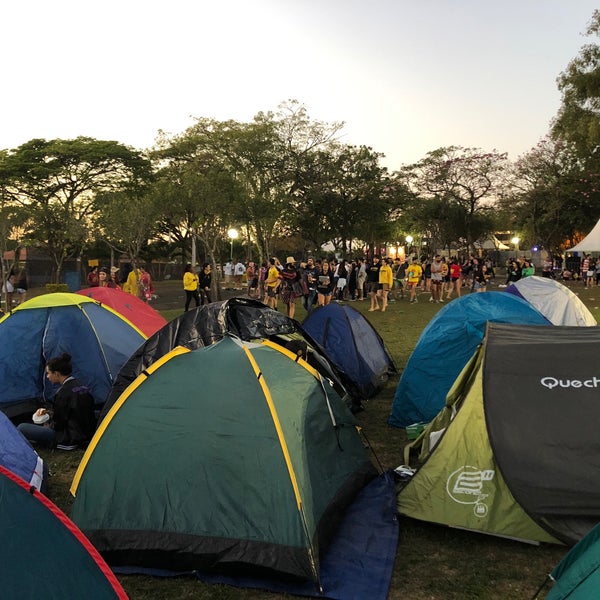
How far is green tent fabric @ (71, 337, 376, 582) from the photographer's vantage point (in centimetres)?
406

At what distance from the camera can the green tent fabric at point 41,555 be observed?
282 centimetres

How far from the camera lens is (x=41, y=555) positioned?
9.64 ft

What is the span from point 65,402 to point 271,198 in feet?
103

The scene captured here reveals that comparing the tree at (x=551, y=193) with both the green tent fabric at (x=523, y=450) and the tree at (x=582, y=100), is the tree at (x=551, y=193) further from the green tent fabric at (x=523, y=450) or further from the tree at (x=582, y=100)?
the green tent fabric at (x=523, y=450)

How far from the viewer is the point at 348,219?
4116 centimetres

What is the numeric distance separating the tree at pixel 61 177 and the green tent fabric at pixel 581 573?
102 feet

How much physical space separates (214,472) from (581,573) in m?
2.35

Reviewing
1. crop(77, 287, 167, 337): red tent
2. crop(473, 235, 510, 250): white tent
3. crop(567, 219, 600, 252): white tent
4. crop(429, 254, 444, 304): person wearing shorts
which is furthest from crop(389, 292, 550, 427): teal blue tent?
crop(473, 235, 510, 250): white tent

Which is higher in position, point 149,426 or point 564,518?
point 149,426

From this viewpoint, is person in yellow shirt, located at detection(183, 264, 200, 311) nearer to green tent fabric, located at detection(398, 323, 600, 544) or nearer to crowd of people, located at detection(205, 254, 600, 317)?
crowd of people, located at detection(205, 254, 600, 317)

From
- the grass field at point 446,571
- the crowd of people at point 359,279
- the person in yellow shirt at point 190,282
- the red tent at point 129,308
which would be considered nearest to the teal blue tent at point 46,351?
the red tent at point 129,308

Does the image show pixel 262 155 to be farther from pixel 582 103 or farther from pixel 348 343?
pixel 348 343

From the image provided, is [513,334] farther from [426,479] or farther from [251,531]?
[251,531]

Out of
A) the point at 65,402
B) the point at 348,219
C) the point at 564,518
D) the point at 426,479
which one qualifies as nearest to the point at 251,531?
the point at 426,479
